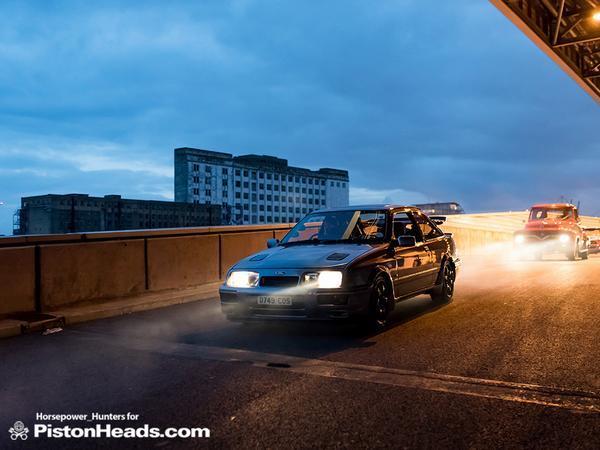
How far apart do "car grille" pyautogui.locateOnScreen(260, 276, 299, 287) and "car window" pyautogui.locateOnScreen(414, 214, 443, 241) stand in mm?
3049

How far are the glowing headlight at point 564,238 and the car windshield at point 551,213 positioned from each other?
0.95 meters

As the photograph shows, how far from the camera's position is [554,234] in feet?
64.4

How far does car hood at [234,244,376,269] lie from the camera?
656cm

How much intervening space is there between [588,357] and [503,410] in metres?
2.03

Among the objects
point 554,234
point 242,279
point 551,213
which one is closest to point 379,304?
point 242,279

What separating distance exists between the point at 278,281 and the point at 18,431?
10.9 ft

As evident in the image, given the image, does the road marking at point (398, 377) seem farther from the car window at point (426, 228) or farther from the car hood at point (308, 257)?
the car window at point (426, 228)

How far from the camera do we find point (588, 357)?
17.9 feet

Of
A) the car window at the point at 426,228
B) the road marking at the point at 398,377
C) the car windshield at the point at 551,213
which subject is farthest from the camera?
the car windshield at the point at 551,213

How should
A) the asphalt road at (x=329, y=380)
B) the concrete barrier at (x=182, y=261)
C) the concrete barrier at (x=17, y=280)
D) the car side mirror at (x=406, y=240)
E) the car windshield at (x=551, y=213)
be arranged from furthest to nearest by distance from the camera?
the car windshield at (x=551, y=213) → the concrete barrier at (x=182, y=261) → the concrete barrier at (x=17, y=280) → the car side mirror at (x=406, y=240) → the asphalt road at (x=329, y=380)

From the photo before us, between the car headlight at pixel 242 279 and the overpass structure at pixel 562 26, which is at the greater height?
the overpass structure at pixel 562 26

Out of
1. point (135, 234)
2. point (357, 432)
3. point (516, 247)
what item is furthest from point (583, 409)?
point (516, 247)

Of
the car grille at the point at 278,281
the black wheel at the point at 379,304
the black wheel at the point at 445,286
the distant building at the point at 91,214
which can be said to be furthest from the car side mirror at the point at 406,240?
the distant building at the point at 91,214

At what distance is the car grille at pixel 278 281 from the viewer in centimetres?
649
